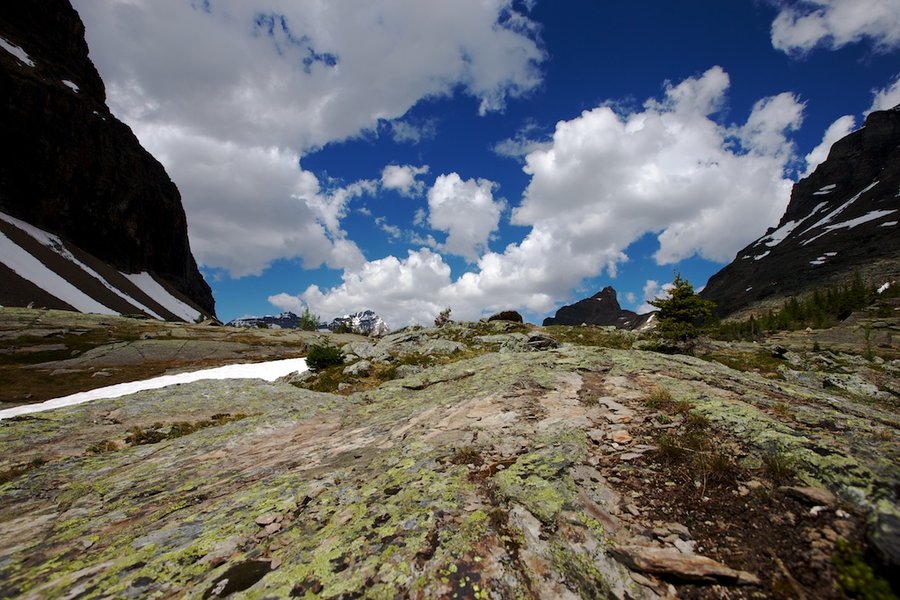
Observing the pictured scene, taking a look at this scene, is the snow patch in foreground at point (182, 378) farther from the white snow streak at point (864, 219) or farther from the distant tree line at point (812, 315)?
the white snow streak at point (864, 219)

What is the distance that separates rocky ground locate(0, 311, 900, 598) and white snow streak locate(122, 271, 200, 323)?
179m

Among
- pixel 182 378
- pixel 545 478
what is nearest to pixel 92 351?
pixel 182 378

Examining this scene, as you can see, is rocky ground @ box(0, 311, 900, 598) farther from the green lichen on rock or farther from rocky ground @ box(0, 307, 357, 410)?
rocky ground @ box(0, 307, 357, 410)

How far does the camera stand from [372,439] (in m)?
9.23

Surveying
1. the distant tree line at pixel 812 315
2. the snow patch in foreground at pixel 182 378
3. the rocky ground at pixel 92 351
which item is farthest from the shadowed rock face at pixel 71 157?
the distant tree line at pixel 812 315

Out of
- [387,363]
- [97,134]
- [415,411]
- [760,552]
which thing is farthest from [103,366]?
[97,134]

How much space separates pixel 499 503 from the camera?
17.9 feet

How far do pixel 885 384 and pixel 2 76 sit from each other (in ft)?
701

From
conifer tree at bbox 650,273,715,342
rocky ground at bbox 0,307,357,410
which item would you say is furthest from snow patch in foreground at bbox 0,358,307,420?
conifer tree at bbox 650,273,715,342

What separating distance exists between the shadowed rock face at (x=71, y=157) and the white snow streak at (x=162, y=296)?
4.82m

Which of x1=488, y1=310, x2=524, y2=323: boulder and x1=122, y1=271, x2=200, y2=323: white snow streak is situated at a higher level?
x1=122, y1=271, x2=200, y2=323: white snow streak

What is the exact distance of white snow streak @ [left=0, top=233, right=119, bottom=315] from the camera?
104 m

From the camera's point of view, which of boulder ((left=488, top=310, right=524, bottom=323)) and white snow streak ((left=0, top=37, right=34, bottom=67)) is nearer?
boulder ((left=488, top=310, right=524, bottom=323))

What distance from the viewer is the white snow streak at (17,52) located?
132250mm
